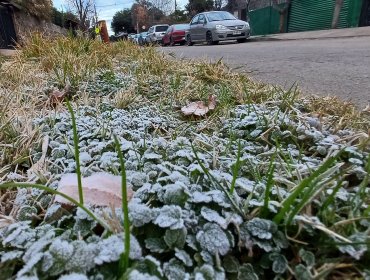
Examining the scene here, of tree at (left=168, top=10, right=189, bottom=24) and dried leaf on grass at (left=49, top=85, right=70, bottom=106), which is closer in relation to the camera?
dried leaf on grass at (left=49, top=85, right=70, bottom=106)

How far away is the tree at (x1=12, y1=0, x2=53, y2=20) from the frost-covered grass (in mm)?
16465

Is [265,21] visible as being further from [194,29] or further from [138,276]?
[138,276]

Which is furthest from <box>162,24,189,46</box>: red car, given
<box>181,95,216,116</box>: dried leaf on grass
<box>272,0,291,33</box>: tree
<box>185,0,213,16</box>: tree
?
<box>185,0,213,16</box>: tree

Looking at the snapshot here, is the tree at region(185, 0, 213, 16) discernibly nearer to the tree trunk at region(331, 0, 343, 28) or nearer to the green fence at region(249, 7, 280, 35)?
the green fence at region(249, 7, 280, 35)

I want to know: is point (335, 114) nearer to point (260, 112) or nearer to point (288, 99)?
point (288, 99)

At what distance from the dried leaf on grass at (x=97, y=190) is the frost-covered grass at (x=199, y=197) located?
0.10 ft

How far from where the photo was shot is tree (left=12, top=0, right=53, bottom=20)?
49.6 ft

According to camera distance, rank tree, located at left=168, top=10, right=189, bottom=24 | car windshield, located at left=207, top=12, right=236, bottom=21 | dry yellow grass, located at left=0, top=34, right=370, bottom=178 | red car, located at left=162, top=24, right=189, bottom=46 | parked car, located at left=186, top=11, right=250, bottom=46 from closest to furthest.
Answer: dry yellow grass, located at left=0, top=34, right=370, bottom=178 < parked car, located at left=186, top=11, right=250, bottom=46 < car windshield, located at left=207, top=12, right=236, bottom=21 < red car, located at left=162, top=24, right=189, bottom=46 < tree, located at left=168, top=10, right=189, bottom=24

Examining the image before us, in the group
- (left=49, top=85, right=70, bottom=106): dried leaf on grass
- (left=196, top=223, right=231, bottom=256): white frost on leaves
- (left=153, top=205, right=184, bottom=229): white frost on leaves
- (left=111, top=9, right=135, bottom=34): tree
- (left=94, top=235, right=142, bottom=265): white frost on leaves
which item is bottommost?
(left=111, top=9, right=135, bottom=34): tree

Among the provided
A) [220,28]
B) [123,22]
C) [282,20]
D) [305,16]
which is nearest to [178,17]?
[123,22]

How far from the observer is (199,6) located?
3788cm

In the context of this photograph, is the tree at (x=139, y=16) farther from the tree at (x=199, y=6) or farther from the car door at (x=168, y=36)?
the car door at (x=168, y=36)

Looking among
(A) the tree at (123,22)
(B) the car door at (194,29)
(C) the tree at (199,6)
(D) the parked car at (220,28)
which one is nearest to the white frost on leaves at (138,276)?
(D) the parked car at (220,28)

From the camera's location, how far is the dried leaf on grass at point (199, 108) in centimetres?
154
